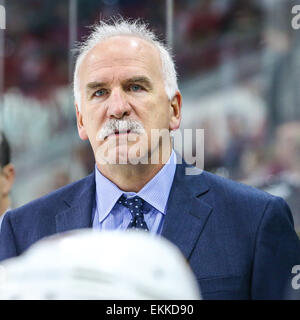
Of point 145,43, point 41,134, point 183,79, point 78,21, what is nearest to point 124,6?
point 78,21

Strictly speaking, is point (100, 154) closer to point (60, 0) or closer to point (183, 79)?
point (183, 79)

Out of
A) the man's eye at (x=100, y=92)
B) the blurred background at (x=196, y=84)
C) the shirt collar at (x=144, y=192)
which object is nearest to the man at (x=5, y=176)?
the shirt collar at (x=144, y=192)

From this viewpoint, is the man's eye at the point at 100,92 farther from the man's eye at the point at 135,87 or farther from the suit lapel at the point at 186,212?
the suit lapel at the point at 186,212

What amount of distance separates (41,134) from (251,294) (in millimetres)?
3202

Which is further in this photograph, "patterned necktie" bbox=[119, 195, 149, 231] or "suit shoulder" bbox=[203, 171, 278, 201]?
"suit shoulder" bbox=[203, 171, 278, 201]

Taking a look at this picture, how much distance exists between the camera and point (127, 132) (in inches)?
50.0

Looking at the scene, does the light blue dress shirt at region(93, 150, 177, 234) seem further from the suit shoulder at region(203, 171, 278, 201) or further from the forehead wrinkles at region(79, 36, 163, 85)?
the forehead wrinkles at region(79, 36, 163, 85)

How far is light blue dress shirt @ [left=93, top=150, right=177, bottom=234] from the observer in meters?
1.31

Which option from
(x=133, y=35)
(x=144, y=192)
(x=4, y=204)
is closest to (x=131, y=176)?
(x=144, y=192)

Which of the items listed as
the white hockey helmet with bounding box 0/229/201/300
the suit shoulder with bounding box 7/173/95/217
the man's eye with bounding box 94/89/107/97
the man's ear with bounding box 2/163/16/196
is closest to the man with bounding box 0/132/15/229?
the man's ear with bounding box 2/163/16/196

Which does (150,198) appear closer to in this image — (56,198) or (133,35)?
Result: (56,198)

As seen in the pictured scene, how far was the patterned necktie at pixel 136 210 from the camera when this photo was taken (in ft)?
4.16

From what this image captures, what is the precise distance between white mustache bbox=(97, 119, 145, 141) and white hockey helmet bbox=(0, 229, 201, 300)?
0.63 meters

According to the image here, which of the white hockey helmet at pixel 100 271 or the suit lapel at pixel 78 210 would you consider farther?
the suit lapel at pixel 78 210
